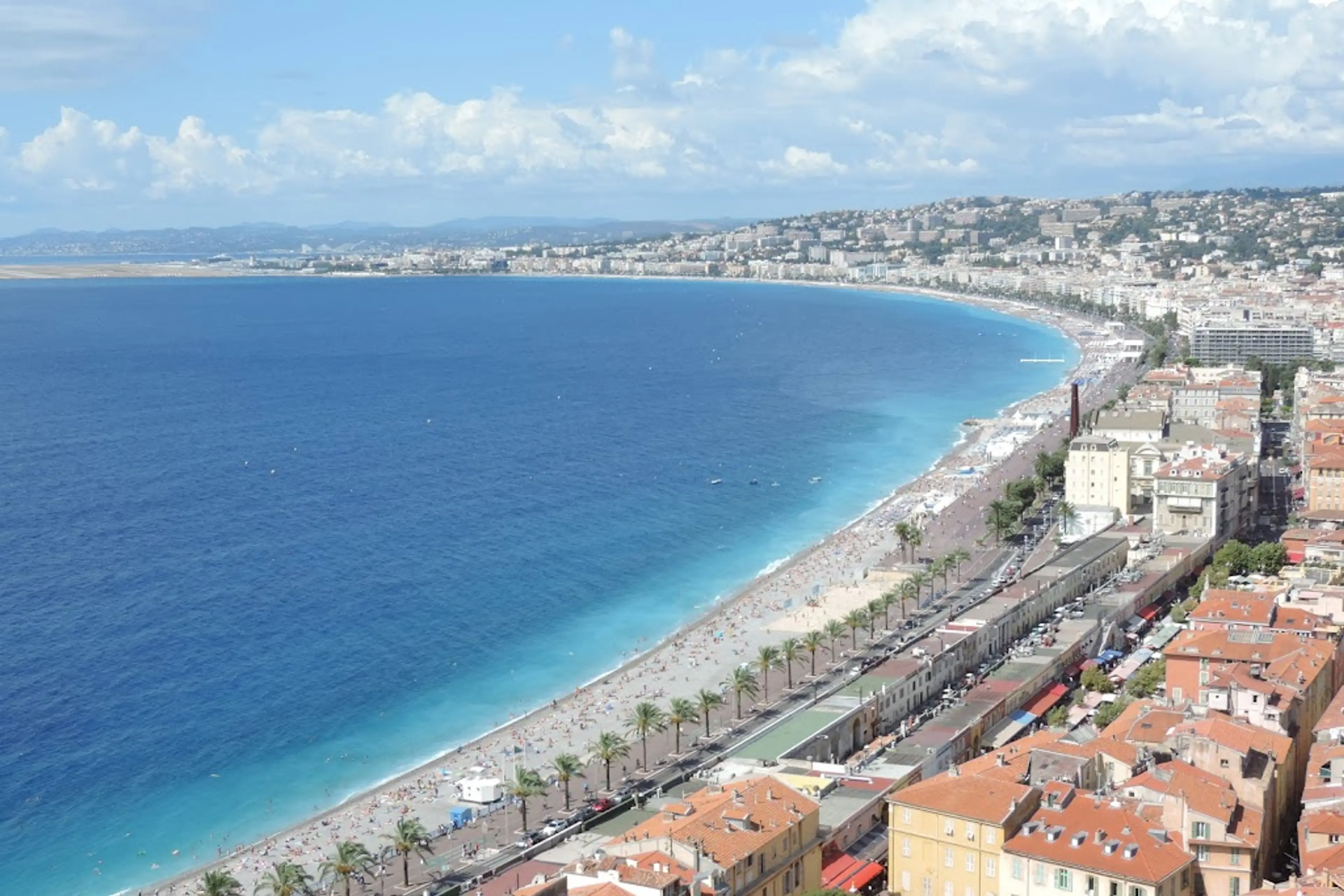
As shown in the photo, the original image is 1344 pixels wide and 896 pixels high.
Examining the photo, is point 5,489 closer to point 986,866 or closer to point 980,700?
point 980,700

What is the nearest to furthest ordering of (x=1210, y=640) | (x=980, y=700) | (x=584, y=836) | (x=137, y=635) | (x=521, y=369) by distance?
(x=584, y=836) < (x=1210, y=640) < (x=980, y=700) < (x=137, y=635) < (x=521, y=369)

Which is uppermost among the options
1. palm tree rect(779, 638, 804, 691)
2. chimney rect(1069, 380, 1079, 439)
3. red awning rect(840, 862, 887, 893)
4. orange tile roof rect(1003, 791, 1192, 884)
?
orange tile roof rect(1003, 791, 1192, 884)

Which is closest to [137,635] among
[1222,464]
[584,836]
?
[584,836]

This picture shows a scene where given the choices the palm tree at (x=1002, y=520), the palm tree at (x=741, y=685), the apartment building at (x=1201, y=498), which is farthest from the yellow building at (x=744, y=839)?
the palm tree at (x=1002, y=520)

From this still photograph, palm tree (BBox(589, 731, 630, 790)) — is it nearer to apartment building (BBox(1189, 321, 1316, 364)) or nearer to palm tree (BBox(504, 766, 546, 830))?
palm tree (BBox(504, 766, 546, 830))

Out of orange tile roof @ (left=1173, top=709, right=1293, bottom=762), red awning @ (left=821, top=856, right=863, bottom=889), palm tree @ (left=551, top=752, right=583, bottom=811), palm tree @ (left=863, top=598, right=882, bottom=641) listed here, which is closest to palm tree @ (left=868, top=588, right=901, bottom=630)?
palm tree @ (left=863, top=598, right=882, bottom=641)
